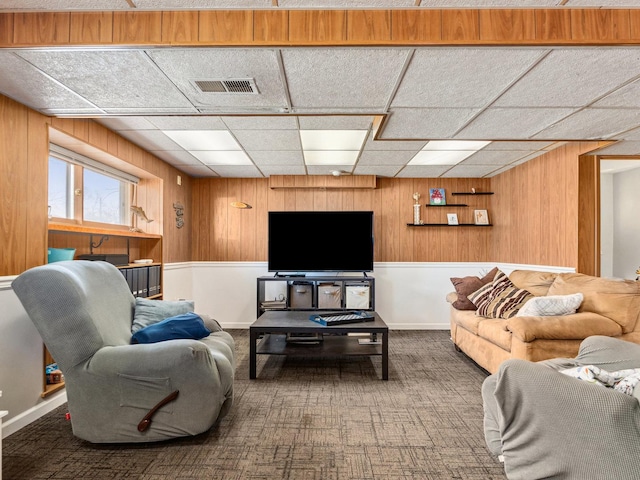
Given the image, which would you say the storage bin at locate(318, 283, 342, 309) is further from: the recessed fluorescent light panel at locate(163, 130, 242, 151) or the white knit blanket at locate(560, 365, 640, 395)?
the white knit blanket at locate(560, 365, 640, 395)

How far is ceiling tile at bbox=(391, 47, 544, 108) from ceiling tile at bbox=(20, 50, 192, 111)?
1460 millimetres

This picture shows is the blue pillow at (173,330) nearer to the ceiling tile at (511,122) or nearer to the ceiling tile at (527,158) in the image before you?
the ceiling tile at (511,122)

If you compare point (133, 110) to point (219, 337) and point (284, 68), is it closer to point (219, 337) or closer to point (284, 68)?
point (284, 68)

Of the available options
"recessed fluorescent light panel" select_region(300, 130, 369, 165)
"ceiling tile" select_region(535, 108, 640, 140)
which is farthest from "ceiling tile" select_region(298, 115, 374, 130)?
"ceiling tile" select_region(535, 108, 640, 140)

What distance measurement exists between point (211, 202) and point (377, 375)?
3659 mm

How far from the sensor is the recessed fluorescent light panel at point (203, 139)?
363 cm

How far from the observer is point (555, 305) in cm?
305

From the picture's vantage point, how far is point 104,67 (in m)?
2.16

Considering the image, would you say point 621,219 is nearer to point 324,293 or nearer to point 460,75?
point 324,293

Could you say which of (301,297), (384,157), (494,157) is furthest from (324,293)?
(494,157)

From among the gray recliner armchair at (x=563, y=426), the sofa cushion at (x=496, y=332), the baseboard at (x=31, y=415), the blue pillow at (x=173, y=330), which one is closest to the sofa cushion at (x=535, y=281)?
the sofa cushion at (x=496, y=332)

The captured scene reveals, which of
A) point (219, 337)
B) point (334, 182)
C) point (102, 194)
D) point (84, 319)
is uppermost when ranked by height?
point (334, 182)

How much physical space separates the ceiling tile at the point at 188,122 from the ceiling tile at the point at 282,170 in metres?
1.65

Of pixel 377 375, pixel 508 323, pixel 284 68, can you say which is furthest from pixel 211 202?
pixel 508 323
